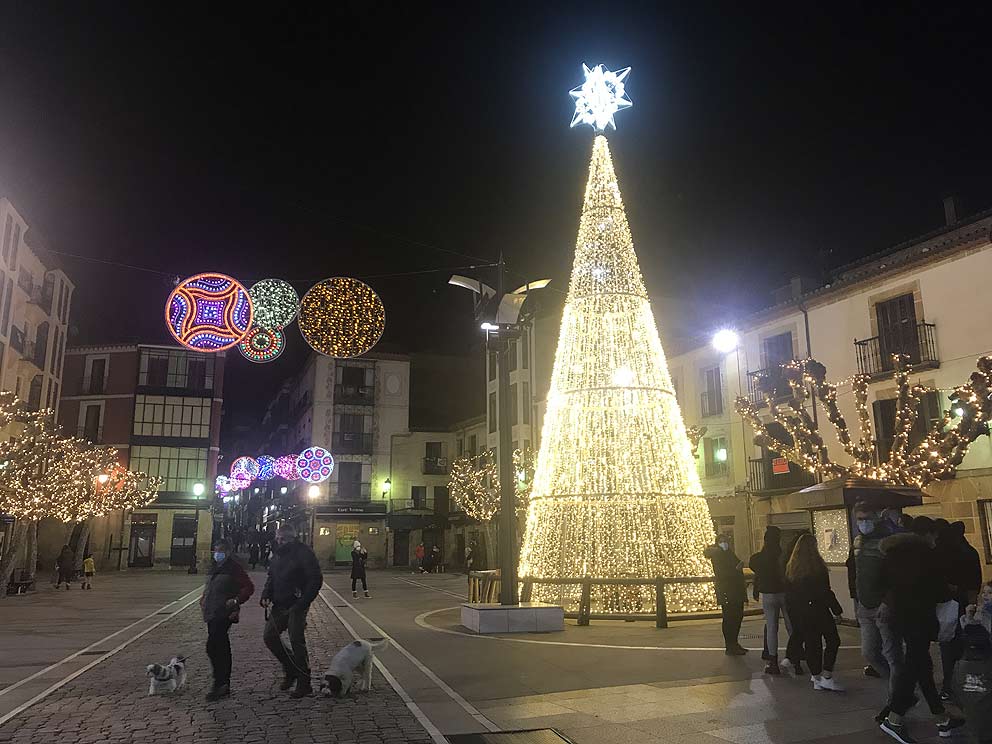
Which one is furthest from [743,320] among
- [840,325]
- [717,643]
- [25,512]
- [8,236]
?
[8,236]

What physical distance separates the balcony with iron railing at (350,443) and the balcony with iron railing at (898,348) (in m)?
33.6

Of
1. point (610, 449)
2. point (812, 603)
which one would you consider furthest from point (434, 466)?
point (812, 603)

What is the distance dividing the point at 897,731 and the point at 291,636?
17.7 feet

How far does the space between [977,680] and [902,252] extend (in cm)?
2335

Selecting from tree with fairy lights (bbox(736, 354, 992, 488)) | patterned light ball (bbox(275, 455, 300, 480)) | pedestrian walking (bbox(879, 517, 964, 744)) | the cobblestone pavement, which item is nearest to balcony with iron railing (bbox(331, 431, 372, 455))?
patterned light ball (bbox(275, 455, 300, 480))

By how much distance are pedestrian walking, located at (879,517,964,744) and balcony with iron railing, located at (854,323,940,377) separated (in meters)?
16.8

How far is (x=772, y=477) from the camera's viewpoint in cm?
2708

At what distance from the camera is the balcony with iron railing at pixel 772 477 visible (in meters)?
25.7

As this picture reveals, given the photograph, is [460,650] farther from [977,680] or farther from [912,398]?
[912,398]

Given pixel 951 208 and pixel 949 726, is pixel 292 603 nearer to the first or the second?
pixel 949 726

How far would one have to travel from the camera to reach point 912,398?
2031 cm

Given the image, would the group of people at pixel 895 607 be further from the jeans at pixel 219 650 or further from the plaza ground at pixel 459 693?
the jeans at pixel 219 650

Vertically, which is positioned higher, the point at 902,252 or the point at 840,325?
the point at 902,252

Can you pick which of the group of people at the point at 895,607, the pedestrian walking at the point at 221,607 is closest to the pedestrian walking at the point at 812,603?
the group of people at the point at 895,607
